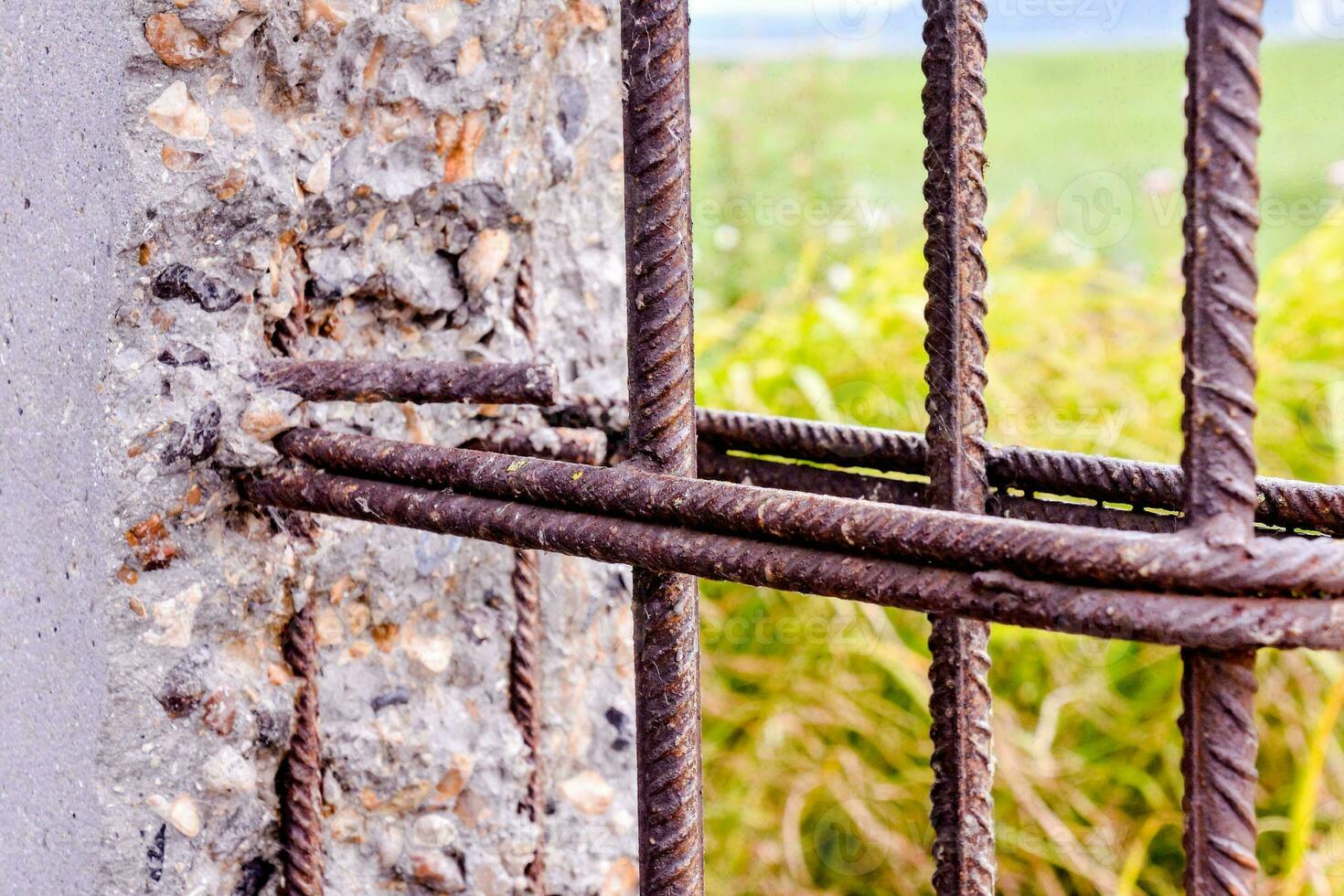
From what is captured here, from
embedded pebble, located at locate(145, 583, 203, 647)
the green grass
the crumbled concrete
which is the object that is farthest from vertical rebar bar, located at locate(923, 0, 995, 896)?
the green grass

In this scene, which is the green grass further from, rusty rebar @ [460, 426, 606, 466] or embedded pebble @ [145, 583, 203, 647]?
embedded pebble @ [145, 583, 203, 647]

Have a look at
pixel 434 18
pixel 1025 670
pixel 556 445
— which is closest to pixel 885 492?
pixel 556 445

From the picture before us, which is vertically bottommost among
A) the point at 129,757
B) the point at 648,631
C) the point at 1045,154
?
the point at 129,757

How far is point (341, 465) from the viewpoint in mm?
802

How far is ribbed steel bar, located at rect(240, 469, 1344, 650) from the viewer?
49cm

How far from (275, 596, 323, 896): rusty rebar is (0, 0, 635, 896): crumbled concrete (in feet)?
0.04

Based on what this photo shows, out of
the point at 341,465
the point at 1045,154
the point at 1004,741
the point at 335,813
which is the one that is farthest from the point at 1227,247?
the point at 1045,154

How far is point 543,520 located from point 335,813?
1.43ft

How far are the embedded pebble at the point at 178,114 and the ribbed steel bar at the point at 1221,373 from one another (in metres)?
0.61

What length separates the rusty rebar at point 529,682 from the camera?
1.02 metres

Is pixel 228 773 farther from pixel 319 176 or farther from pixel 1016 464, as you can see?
pixel 1016 464

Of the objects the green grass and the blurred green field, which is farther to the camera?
the green grass

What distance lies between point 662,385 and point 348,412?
0.38 m

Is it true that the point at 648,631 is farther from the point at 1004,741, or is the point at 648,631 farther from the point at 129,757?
the point at 1004,741
